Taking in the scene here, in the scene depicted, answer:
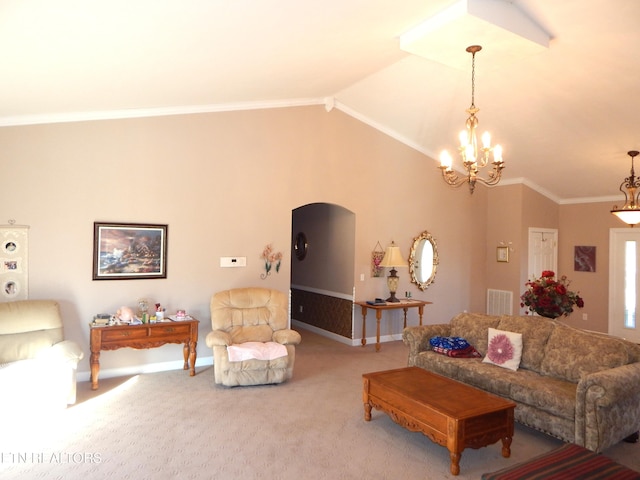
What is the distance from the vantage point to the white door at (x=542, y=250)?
26.5 feet

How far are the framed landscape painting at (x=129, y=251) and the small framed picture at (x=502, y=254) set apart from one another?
228 inches

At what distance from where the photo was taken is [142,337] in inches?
191

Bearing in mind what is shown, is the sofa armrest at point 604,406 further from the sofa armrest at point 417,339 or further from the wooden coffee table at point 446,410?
the sofa armrest at point 417,339

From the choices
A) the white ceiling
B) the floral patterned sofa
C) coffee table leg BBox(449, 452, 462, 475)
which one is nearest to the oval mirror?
the white ceiling

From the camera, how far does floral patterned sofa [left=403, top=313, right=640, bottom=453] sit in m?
3.25

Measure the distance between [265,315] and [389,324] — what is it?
2.59 meters

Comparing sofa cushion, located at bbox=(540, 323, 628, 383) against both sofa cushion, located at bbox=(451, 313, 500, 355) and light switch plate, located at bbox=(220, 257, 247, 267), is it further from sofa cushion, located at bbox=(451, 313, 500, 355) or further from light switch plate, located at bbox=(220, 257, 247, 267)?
light switch plate, located at bbox=(220, 257, 247, 267)

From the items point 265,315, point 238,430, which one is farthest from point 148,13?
point 265,315

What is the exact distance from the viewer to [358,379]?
525 centimetres

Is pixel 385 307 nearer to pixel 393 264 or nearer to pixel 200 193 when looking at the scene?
pixel 393 264

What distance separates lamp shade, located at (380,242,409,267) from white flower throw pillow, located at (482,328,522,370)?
237 cm

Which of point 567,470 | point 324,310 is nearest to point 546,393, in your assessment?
point 567,470

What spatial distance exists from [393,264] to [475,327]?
199 cm

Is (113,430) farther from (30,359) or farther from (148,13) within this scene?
(148,13)
